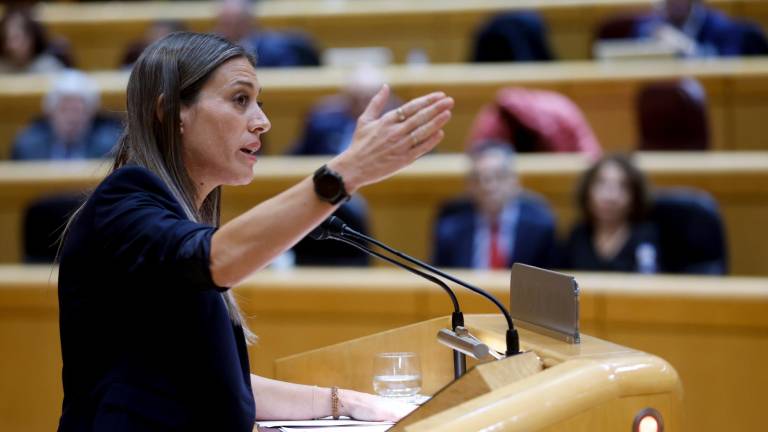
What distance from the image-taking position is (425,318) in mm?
2154

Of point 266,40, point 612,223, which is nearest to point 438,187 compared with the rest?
point 612,223

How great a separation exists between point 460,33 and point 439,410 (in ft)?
12.7

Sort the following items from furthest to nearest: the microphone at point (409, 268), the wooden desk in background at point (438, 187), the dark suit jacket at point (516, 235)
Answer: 1. the wooden desk in background at point (438, 187)
2. the dark suit jacket at point (516, 235)
3. the microphone at point (409, 268)

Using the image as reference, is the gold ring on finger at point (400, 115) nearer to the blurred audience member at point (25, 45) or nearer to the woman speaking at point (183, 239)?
the woman speaking at point (183, 239)

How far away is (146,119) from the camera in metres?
1.17

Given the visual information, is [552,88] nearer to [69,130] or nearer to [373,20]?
[373,20]

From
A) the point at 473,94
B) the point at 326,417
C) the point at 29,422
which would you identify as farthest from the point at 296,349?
the point at 473,94

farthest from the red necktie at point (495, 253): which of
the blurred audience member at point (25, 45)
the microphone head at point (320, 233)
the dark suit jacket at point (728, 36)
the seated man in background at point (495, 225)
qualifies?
the blurred audience member at point (25, 45)

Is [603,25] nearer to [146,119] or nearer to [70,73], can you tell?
[70,73]

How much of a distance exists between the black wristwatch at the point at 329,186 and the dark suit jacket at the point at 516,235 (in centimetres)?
208

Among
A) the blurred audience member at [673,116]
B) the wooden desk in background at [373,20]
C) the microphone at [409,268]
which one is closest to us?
the microphone at [409,268]

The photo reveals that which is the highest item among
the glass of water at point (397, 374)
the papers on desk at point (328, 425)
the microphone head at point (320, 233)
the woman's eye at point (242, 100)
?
the woman's eye at point (242, 100)

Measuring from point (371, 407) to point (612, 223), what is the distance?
1.88 metres

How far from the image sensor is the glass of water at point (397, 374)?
1299 mm
